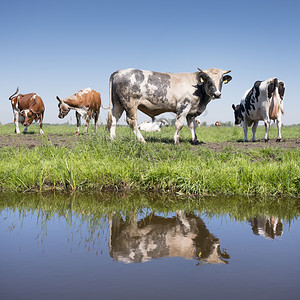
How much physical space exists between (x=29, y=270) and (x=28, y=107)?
1420 cm

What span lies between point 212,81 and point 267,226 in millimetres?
5733

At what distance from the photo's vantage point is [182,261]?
2545 mm

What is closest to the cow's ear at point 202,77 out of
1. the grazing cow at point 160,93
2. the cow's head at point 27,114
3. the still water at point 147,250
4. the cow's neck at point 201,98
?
the grazing cow at point 160,93

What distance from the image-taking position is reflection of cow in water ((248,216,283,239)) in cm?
330

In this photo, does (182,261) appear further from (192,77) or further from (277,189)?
(192,77)

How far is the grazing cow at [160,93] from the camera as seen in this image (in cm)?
868

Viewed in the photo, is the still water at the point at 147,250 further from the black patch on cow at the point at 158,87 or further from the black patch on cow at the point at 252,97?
the black patch on cow at the point at 252,97

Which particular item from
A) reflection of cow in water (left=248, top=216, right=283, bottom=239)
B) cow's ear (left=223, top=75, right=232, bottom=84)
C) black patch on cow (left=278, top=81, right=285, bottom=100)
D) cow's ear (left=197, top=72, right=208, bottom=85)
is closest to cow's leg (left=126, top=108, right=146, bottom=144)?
cow's ear (left=197, top=72, right=208, bottom=85)

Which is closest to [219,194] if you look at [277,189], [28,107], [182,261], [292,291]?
[277,189]

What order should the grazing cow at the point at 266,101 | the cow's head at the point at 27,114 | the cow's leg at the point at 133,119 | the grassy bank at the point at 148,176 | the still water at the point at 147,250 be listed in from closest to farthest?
the still water at the point at 147,250
the grassy bank at the point at 148,176
the cow's leg at the point at 133,119
the grazing cow at the point at 266,101
the cow's head at the point at 27,114

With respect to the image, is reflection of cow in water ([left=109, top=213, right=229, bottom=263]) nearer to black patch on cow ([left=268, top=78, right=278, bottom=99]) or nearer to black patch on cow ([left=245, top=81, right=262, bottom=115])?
black patch on cow ([left=268, top=78, right=278, bottom=99])

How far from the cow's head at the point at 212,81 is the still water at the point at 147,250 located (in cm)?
463

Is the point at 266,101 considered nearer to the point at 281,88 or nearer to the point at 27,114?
the point at 281,88

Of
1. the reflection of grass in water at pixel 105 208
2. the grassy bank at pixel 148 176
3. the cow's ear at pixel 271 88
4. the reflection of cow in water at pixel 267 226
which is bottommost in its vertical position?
the reflection of cow in water at pixel 267 226
